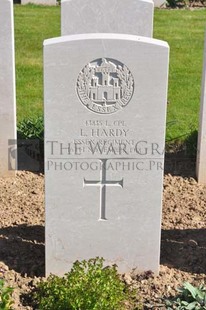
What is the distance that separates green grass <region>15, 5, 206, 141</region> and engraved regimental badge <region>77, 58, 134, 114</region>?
111 inches

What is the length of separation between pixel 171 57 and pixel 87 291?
6699mm

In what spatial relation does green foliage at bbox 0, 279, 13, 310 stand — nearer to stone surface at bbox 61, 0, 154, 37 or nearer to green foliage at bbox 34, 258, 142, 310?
green foliage at bbox 34, 258, 142, 310

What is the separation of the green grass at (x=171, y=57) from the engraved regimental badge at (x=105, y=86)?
9.26 feet

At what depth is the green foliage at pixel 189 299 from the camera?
439 centimetres

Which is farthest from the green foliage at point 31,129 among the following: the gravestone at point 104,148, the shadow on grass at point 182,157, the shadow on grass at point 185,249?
the gravestone at point 104,148

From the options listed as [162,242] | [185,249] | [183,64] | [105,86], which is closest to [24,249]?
[162,242]

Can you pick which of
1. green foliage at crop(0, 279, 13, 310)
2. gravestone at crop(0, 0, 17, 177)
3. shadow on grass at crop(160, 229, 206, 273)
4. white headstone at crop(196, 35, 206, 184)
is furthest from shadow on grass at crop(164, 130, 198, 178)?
green foliage at crop(0, 279, 13, 310)

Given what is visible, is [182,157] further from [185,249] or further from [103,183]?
[103,183]

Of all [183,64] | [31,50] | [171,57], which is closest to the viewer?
[183,64]

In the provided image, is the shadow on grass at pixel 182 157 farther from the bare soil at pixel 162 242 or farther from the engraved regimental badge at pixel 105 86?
the engraved regimental badge at pixel 105 86

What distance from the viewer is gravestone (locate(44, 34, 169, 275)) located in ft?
14.4

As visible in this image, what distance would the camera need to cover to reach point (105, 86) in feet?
14.7

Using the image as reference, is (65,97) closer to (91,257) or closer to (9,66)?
(91,257)

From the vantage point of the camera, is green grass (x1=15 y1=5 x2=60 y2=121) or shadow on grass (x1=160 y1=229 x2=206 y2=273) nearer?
shadow on grass (x1=160 y1=229 x2=206 y2=273)
